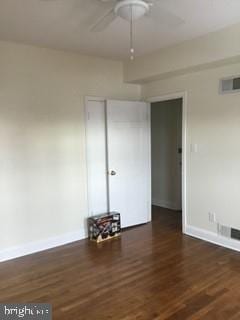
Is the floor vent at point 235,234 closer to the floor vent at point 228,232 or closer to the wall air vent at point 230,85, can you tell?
the floor vent at point 228,232

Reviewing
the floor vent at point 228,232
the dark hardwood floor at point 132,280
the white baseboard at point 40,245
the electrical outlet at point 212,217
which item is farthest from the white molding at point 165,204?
the white baseboard at point 40,245

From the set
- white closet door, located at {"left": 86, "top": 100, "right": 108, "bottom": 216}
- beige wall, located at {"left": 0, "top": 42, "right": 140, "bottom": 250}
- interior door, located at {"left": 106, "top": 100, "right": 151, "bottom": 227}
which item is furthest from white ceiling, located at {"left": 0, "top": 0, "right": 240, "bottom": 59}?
interior door, located at {"left": 106, "top": 100, "right": 151, "bottom": 227}

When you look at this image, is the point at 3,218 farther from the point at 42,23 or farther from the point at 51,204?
the point at 42,23

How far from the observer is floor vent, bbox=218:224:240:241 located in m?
3.63

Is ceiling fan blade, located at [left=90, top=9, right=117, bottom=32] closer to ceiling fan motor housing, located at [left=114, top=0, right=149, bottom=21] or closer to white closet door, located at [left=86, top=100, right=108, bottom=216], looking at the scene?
ceiling fan motor housing, located at [left=114, top=0, right=149, bottom=21]

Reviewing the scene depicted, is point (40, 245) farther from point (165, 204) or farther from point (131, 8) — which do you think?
point (131, 8)

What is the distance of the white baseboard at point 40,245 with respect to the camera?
3.58 meters

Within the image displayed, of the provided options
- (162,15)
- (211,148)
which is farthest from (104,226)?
(162,15)

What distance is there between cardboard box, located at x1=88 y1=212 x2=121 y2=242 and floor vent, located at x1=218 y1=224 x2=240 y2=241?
4.75 feet

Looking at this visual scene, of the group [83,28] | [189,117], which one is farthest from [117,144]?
[83,28]

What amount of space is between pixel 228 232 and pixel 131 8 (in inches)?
114

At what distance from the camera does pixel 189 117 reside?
4.09 meters

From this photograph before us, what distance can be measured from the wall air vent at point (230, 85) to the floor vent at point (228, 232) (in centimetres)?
174

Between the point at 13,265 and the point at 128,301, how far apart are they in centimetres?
157
